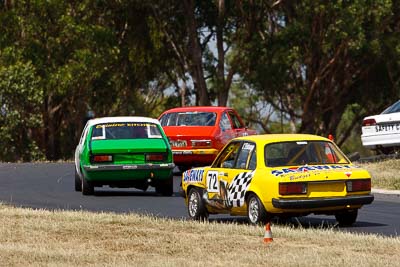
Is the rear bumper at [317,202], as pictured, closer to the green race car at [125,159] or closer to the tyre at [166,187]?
the green race car at [125,159]

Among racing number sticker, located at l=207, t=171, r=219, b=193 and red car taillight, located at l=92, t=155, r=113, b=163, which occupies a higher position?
red car taillight, located at l=92, t=155, r=113, b=163

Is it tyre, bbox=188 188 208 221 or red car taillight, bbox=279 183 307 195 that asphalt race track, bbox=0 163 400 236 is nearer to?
tyre, bbox=188 188 208 221

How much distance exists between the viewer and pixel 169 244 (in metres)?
15.0

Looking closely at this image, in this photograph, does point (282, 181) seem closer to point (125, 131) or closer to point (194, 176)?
point (194, 176)

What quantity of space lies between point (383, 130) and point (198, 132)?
452cm

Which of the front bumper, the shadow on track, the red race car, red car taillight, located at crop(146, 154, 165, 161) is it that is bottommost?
the shadow on track

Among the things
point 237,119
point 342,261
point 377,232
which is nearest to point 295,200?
point 377,232

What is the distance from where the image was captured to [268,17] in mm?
57062

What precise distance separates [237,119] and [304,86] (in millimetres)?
27023

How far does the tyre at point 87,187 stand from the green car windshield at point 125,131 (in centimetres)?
88

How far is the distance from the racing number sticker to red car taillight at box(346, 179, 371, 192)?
222 cm

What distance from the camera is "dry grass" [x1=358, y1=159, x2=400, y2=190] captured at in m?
26.5

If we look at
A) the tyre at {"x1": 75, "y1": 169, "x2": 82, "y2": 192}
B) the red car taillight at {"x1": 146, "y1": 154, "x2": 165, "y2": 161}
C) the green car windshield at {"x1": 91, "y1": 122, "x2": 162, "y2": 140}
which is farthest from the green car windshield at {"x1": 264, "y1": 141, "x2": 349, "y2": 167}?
the tyre at {"x1": 75, "y1": 169, "x2": 82, "y2": 192}

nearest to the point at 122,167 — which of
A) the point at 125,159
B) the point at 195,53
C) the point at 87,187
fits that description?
the point at 125,159
